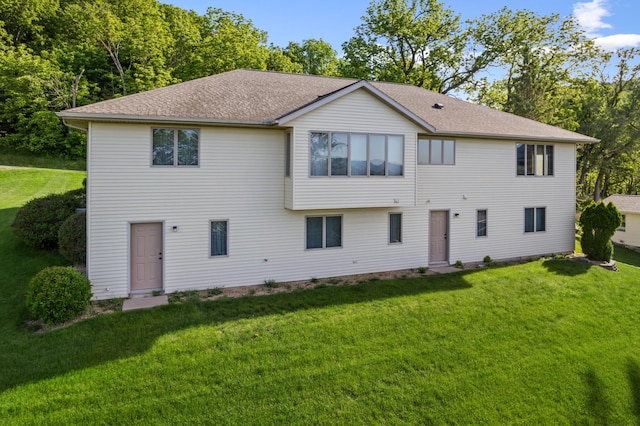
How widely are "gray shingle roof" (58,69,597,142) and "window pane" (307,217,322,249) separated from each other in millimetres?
3395

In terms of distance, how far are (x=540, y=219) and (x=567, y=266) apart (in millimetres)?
2445

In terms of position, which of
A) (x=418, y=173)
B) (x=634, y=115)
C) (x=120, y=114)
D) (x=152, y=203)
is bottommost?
(x=152, y=203)

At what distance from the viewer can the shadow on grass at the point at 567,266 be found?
13.6m

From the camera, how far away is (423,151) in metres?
13.6

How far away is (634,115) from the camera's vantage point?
3081 centimetres

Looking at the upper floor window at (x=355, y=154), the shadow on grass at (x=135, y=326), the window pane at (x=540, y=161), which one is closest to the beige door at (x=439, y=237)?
the shadow on grass at (x=135, y=326)

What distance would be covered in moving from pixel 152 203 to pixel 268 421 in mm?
6736

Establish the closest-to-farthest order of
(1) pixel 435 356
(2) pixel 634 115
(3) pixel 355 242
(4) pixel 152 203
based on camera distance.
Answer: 1. (1) pixel 435 356
2. (4) pixel 152 203
3. (3) pixel 355 242
4. (2) pixel 634 115

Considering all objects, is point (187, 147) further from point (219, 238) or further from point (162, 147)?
point (219, 238)

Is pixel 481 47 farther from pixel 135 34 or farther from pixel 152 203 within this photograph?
pixel 152 203

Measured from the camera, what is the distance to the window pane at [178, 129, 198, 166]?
10.5 m

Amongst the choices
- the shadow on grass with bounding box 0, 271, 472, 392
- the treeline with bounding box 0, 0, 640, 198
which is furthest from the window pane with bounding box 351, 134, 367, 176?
the treeline with bounding box 0, 0, 640, 198

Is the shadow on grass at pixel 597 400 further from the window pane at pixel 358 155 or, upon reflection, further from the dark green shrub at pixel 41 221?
the dark green shrub at pixel 41 221

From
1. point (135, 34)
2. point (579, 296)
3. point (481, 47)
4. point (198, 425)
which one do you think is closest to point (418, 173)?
point (579, 296)
